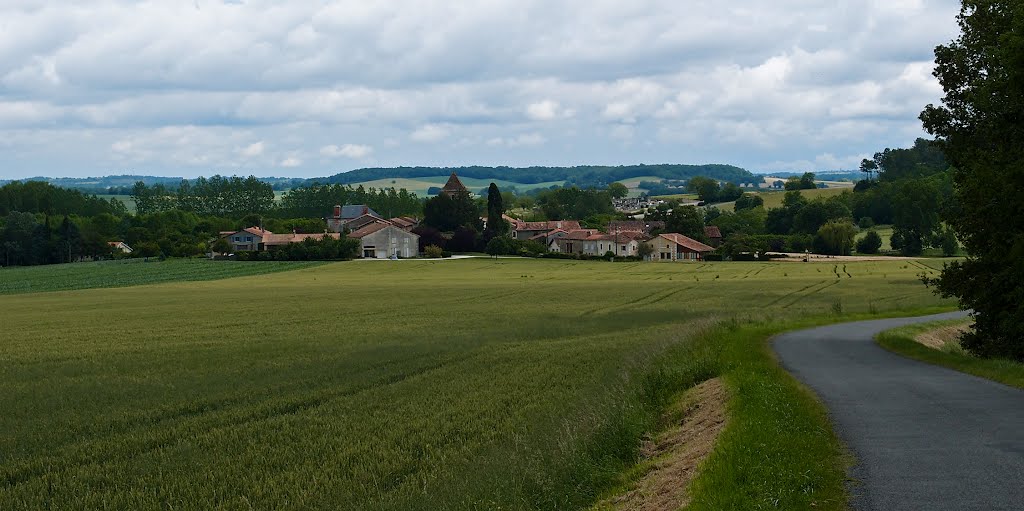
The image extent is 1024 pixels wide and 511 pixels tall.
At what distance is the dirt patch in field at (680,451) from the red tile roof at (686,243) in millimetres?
113303

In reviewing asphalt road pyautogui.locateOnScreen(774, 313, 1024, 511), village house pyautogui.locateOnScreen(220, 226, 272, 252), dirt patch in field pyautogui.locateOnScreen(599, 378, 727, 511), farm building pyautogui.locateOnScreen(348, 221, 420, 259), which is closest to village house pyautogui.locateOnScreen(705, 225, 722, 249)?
farm building pyautogui.locateOnScreen(348, 221, 420, 259)

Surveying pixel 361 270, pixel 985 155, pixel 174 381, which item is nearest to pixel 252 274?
pixel 361 270

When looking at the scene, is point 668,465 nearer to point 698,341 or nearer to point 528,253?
point 698,341

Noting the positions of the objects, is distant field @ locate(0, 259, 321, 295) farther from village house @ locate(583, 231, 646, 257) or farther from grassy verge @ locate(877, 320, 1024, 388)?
grassy verge @ locate(877, 320, 1024, 388)

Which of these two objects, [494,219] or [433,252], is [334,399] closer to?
[433,252]

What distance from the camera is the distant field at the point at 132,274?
8650 centimetres

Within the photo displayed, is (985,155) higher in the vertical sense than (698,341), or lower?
higher

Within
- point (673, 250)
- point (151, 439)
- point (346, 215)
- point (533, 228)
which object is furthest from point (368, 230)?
point (151, 439)

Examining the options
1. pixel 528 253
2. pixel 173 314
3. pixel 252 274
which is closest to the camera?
pixel 173 314

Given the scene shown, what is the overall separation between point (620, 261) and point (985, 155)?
95.8 metres

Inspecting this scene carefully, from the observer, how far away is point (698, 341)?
30.2 metres

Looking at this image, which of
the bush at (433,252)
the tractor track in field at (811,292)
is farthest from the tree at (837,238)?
the tractor track in field at (811,292)

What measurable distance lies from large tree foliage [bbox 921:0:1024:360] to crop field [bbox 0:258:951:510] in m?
8.59

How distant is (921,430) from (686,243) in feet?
401
